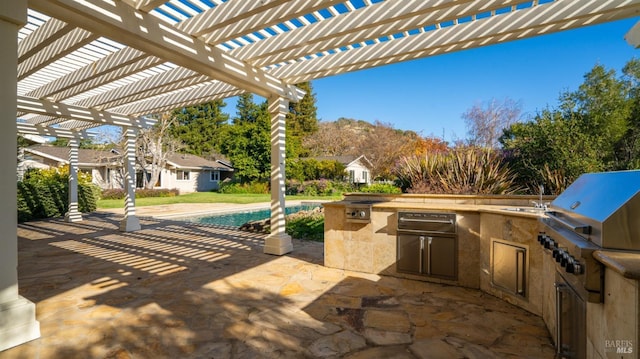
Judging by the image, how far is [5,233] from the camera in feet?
8.36

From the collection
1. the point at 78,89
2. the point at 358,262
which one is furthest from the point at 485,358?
the point at 78,89

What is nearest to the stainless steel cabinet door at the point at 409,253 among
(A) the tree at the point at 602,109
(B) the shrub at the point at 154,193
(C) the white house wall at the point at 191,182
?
(A) the tree at the point at 602,109

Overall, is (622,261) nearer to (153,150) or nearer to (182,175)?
(153,150)

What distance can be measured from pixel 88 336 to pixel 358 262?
Answer: 3.19m

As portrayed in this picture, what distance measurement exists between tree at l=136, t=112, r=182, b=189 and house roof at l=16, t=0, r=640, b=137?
18281 mm

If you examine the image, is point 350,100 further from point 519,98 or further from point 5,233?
point 5,233

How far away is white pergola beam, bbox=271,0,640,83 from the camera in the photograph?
3.34m

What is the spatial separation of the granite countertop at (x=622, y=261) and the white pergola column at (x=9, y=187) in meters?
3.97

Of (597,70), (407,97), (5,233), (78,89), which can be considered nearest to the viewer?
(5,233)

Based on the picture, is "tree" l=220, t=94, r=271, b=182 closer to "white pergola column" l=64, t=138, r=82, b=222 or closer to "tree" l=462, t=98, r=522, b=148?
"white pergola column" l=64, t=138, r=82, b=222

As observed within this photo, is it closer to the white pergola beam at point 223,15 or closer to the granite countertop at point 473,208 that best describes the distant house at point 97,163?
the white pergola beam at point 223,15

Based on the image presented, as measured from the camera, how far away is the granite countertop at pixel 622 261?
4.21ft

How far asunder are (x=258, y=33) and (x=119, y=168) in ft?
76.3

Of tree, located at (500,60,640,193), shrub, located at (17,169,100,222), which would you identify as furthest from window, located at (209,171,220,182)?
tree, located at (500,60,640,193)
